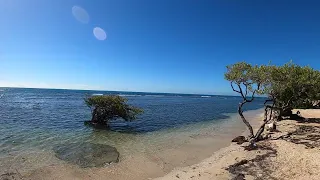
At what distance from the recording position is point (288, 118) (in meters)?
34.2

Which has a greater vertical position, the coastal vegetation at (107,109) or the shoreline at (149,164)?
the coastal vegetation at (107,109)

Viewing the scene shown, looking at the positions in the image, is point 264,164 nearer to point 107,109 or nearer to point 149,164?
point 149,164

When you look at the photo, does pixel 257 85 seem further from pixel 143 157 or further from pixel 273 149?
pixel 143 157

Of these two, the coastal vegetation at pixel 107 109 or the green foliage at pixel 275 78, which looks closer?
the green foliage at pixel 275 78

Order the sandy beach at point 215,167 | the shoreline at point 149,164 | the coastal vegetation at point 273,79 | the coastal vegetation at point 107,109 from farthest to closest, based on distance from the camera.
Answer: the coastal vegetation at point 107,109
the coastal vegetation at point 273,79
the shoreline at point 149,164
the sandy beach at point 215,167

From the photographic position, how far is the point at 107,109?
27938mm

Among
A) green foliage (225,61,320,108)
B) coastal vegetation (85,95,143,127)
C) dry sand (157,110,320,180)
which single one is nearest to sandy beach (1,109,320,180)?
dry sand (157,110,320,180)

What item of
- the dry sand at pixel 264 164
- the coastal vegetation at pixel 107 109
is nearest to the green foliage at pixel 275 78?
the dry sand at pixel 264 164

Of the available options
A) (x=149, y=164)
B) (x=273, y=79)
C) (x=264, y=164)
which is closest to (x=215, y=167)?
(x=264, y=164)

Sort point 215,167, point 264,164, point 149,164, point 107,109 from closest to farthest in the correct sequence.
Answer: point 264,164 → point 215,167 → point 149,164 → point 107,109

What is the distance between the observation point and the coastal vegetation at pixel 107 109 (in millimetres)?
27562

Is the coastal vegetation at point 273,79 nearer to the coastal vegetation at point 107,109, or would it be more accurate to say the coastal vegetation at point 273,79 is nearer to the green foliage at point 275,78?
the green foliage at point 275,78

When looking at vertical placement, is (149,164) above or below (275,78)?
below

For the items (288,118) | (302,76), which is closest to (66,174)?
(302,76)
